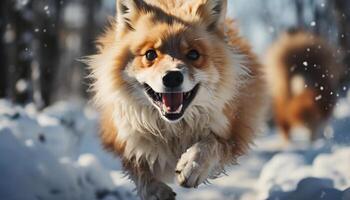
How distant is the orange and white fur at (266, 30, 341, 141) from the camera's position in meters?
9.78

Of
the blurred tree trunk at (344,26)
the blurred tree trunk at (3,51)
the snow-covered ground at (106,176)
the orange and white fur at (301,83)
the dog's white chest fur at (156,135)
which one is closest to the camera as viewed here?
the dog's white chest fur at (156,135)

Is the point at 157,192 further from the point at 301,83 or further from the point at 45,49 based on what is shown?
the point at 45,49

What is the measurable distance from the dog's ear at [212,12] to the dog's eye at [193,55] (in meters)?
0.43

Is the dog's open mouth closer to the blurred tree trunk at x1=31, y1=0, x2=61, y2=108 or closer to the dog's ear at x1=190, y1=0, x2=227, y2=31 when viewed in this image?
the dog's ear at x1=190, y1=0, x2=227, y2=31

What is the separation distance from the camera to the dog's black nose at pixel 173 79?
156 inches

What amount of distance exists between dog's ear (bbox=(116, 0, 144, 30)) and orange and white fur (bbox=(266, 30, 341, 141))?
510 cm

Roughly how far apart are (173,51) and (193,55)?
15 cm

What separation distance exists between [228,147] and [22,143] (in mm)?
2509

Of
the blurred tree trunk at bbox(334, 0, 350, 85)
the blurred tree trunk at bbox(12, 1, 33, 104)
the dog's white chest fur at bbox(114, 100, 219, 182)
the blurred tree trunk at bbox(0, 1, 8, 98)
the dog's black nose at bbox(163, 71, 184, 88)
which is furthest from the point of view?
the blurred tree trunk at bbox(12, 1, 33, 104)

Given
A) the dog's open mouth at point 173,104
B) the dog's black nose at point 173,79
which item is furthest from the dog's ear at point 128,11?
the dog's black nose at point 173,79

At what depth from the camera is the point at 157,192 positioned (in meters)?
4.16

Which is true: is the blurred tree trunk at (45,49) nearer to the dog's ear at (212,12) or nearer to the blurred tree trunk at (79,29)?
the blurred tree trunk at (79,29)

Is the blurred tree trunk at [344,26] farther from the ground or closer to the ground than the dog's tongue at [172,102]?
farther from the ground

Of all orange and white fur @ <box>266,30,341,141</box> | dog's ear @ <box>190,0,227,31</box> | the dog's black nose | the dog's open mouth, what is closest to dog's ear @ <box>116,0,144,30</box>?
dog's ear @ <box>190,0,227,31</box>
